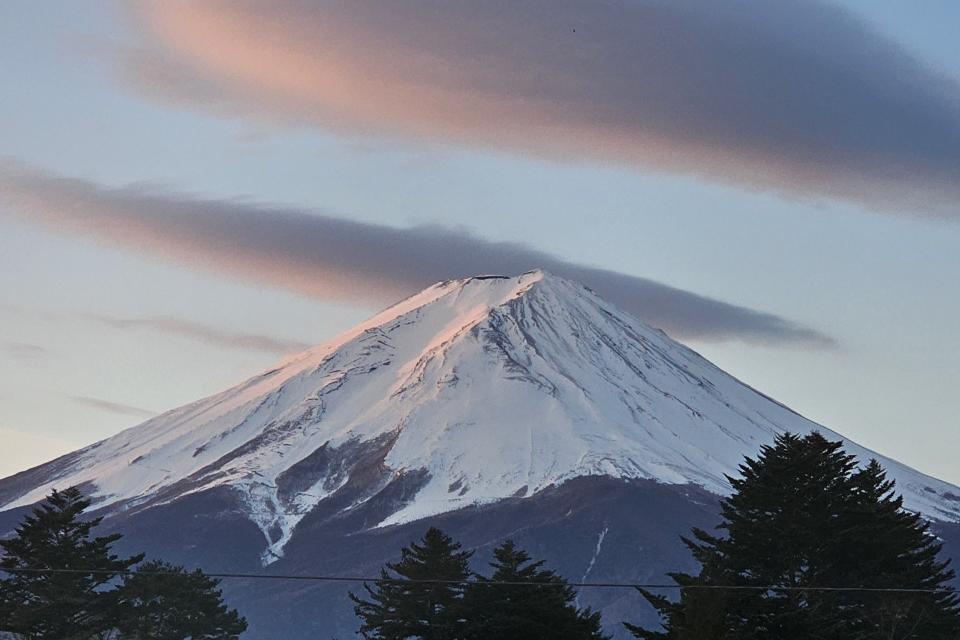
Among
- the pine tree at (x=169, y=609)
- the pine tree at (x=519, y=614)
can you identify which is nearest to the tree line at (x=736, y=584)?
the pine tree at (x=519, y=614)

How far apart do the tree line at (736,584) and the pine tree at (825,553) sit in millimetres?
48

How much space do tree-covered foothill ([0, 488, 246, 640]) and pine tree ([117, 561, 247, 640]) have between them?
0.04m

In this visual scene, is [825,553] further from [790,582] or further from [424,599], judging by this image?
[424,599]

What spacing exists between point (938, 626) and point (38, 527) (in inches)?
1348

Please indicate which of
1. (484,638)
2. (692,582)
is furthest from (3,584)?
(692,582)

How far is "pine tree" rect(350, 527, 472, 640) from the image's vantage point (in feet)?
193

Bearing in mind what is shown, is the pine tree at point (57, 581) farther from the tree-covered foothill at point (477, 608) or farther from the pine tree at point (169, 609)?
the tree-covered foothill at point (477, 608)

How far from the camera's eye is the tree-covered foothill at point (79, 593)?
63812mm

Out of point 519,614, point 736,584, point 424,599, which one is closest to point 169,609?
point 424,599

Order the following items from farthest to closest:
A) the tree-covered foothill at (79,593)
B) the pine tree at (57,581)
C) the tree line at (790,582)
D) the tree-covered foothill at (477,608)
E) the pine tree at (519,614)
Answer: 1. the tree-covered foothill at (79,593)
2. the pine tree at (57,581)
3. the tree-covered foothill at (477,608)
4. the pine tree at (519,614)
5. the tree line at (790,582)

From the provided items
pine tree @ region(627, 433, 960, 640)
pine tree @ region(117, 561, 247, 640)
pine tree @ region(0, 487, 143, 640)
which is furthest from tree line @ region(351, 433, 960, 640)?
pine tree @ region(0, 487, 143, 640)

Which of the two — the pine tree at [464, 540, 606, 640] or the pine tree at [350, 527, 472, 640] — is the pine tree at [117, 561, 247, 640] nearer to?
the pine tree at [350, 527, 472, 640]

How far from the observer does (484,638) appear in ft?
191

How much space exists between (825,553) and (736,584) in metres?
3.68
